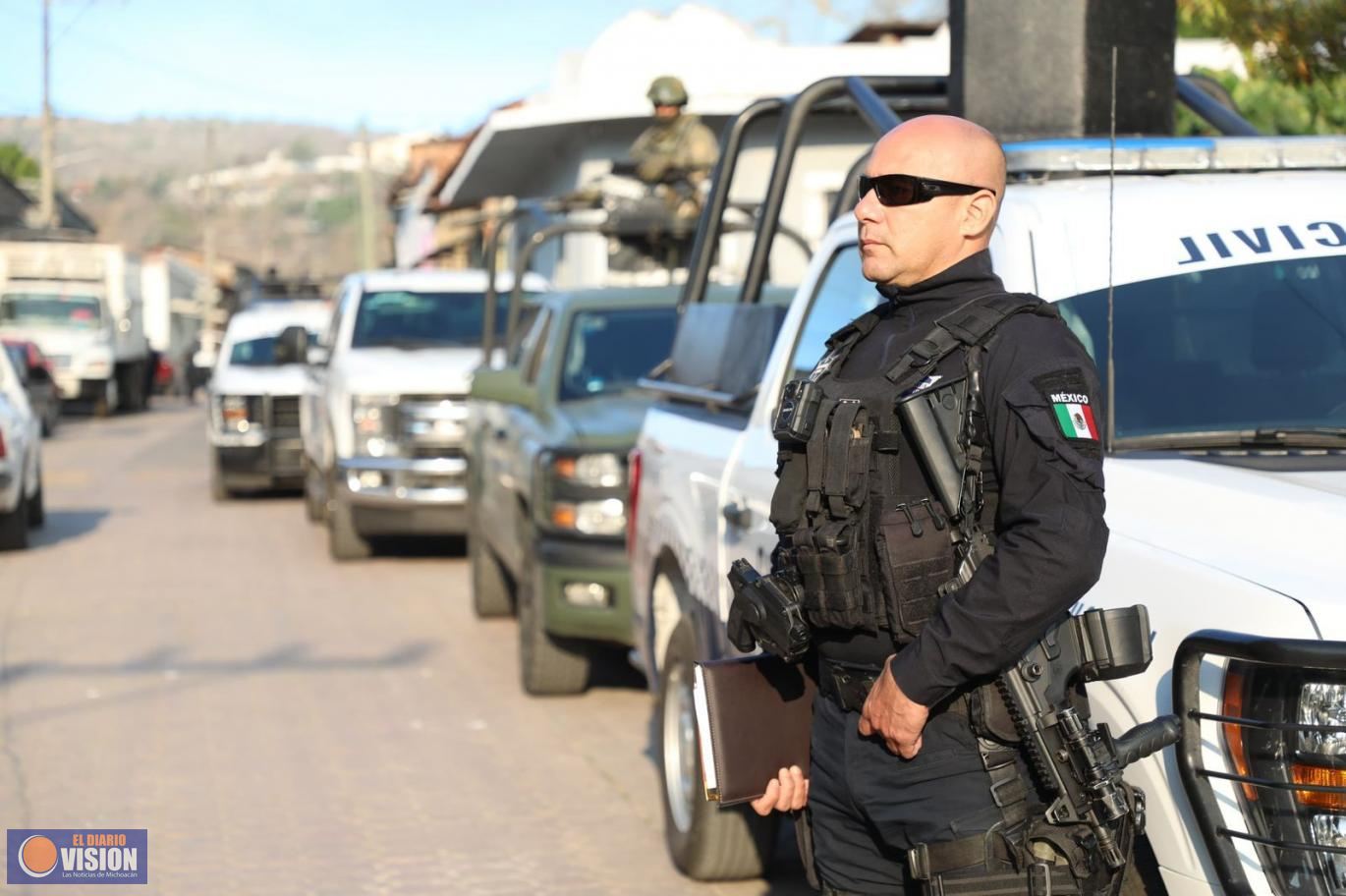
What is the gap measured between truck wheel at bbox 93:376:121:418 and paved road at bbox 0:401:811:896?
25.6 metres

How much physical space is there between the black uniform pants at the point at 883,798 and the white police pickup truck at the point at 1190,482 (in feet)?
1.15

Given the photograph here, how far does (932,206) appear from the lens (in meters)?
3.15

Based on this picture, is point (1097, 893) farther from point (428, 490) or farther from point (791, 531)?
point (428, 490)

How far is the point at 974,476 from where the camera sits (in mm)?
2988

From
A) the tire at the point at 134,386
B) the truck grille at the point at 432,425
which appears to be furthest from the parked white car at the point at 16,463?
the tire at the point at 134,386

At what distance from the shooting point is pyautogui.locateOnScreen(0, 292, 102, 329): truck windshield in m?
37.2

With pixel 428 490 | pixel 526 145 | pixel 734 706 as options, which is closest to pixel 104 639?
pixel 428 490

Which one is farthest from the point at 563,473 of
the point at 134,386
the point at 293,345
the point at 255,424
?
the point at 134,386

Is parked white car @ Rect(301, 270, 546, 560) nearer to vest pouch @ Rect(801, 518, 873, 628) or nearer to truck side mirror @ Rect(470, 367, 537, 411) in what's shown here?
truck side mirror @ Rect(470, 367, 537, 411)

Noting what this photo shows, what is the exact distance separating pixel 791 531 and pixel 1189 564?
674 millimetres

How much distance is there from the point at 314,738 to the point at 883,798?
5087 mm

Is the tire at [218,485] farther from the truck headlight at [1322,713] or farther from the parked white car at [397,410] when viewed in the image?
the truck headlight at [1322,713]

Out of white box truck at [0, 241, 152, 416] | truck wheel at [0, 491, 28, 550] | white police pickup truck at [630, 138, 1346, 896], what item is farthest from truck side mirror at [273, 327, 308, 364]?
white box truck at [0, 241, 152, 416]

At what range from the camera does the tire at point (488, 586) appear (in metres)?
10.8
